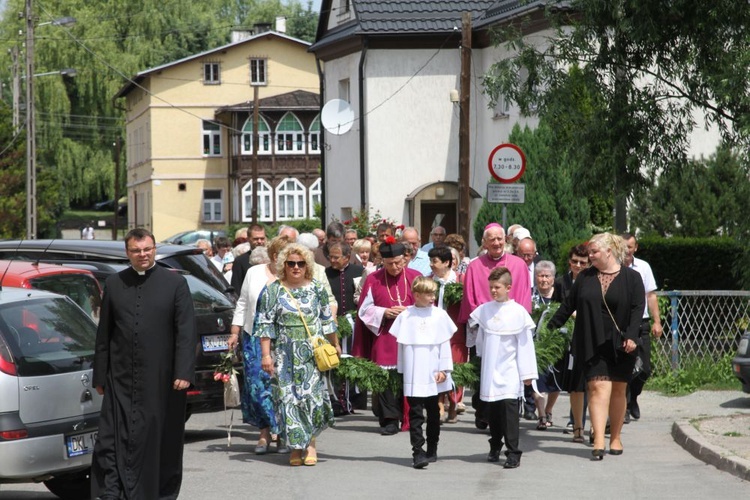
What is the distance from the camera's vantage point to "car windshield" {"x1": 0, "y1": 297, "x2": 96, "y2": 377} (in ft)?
27.7

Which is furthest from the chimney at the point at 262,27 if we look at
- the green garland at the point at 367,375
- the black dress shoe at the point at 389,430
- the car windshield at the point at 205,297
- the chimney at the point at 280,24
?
the green garland at the point at 367,375

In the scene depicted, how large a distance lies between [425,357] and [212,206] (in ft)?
→ 210

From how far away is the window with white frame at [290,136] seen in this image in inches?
2862

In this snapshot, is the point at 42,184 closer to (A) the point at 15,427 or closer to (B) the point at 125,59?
(B) the point at 125,59

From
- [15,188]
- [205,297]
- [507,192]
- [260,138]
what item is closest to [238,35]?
[260,138]

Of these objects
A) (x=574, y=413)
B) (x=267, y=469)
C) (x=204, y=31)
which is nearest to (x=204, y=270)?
(x=267, y=469)

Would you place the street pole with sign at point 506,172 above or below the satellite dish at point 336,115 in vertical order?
below

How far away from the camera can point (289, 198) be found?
72438 mm

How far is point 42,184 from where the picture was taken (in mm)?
59000

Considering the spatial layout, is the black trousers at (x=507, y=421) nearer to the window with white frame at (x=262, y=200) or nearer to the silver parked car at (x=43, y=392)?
the silver parked car at (x=43, y=392)

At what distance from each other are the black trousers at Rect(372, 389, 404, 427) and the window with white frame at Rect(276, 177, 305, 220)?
5954 centimetres

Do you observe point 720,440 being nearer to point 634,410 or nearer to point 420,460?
point 634,410

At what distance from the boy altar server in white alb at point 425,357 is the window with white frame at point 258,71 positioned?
211 feet

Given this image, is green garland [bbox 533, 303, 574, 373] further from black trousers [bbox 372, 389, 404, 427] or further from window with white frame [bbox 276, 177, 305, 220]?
window with white frame [bbox 276, 177, 305, 220]
